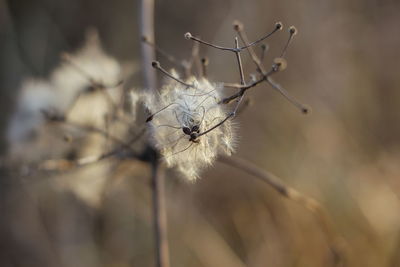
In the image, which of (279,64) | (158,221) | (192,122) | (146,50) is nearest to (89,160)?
(158,221)

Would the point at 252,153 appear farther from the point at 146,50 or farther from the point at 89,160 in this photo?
the point at 89,160

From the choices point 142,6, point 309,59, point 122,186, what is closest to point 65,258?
point 122,186

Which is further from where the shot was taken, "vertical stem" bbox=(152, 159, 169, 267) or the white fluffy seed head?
"vertical stem" bbox=(152, 159, 169, 267)

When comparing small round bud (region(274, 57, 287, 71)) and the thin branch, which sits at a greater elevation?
the thin branch

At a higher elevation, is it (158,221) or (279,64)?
(158,221)

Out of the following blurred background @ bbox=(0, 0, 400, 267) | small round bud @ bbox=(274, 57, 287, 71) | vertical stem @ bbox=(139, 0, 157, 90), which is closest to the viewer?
small round bud @ bbox=(274, 57, 287, 71)

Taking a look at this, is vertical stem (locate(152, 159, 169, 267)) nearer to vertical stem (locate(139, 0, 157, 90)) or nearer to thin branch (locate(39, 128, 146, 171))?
thin branch (locate(39, 128, 146, 171))

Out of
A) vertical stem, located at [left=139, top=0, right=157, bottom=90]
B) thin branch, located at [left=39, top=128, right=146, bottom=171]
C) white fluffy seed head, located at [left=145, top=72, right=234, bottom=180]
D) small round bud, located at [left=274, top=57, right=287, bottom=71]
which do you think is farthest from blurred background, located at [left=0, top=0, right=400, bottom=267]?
small round bud, located at [left=274, top=57, right=287, bottom=71]

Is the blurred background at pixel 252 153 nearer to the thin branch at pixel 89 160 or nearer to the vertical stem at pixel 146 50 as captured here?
the vertical stem at pixel 146 50
